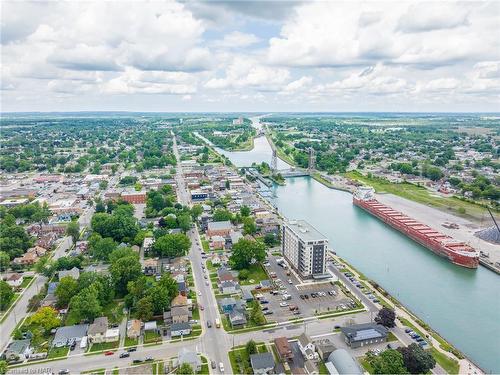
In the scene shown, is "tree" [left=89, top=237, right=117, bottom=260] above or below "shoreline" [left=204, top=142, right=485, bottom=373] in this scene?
above

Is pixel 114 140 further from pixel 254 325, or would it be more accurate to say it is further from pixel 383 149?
pixel 254 325

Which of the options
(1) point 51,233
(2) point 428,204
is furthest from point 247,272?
(2) point 428,204

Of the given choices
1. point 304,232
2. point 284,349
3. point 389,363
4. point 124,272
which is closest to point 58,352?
point 124,272

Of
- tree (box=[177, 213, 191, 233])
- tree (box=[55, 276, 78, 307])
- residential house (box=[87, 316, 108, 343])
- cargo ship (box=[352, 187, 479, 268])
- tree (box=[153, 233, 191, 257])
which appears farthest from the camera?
tree (box=[177, 213, 191, 233])

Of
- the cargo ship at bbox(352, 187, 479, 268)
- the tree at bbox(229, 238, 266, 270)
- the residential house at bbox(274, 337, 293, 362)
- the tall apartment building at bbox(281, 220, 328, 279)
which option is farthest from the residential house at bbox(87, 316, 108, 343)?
the cargo ship at bbox(352, 187, 479, 268)

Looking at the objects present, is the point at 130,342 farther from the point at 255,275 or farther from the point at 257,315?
the point at 255,275

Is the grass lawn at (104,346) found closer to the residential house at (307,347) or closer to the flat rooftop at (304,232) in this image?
the residential house at (307,347)

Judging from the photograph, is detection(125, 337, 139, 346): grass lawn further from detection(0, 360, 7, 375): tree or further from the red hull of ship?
the red hull of ship

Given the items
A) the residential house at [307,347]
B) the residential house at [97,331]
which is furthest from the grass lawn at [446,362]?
the residential house at [97,331]
